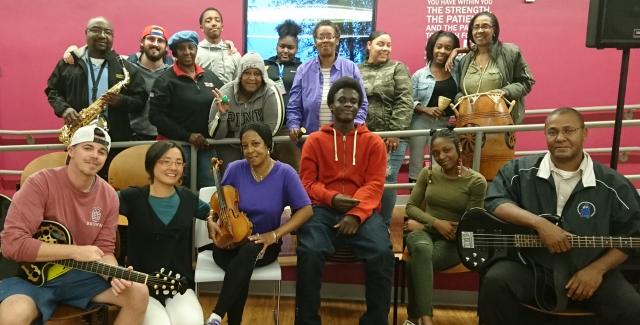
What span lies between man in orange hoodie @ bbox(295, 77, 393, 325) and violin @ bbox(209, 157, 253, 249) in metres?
0.35

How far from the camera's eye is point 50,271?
234cm

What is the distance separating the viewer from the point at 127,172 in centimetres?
352

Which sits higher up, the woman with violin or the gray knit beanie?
the gray knit beanie

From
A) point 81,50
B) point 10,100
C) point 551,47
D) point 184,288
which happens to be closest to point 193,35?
point 81,50

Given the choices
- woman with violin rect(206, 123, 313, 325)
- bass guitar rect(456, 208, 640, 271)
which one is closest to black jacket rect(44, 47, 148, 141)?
woman with violin rect(206, 123, 313, 325)

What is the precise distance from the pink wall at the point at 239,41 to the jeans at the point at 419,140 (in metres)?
1.37

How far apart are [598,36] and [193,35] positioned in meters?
2.52

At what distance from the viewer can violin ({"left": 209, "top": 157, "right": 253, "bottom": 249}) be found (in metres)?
2.75

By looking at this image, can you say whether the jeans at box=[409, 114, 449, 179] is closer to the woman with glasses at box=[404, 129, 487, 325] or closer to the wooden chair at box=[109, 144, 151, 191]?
the woman with glasses at box=[404, 129, 487, 325]

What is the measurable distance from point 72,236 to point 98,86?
1.79 metres

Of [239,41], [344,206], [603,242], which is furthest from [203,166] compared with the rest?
[603,242]

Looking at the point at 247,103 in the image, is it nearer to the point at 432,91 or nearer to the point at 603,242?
the point at 432,91

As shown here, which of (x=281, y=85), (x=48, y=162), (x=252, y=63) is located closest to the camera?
(x=252, y=63)

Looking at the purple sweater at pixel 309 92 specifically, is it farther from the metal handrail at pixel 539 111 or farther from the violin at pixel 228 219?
the metal handrail at pixel 539 111
